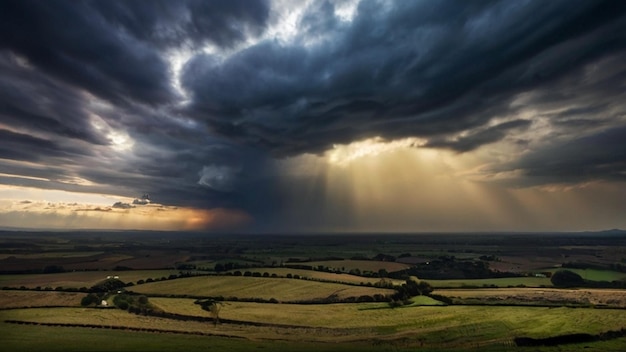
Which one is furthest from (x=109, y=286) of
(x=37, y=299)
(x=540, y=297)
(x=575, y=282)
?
(x=575, y=282)

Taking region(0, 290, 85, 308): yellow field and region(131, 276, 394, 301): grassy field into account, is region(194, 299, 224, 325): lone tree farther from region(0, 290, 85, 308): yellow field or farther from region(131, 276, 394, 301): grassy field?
region(0, 290, 85, 308): yellow field

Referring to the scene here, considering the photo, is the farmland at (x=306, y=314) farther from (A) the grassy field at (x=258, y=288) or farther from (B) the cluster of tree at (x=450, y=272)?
(B) the cluster of tree at (x=450, y=272)

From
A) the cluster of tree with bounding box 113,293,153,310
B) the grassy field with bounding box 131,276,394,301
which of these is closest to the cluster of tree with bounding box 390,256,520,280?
the grassy field with bounding box 131,276,394,301

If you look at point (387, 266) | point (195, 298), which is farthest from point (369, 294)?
point (387, 266)

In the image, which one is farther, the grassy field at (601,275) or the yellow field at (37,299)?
the grassy field at (601,275)

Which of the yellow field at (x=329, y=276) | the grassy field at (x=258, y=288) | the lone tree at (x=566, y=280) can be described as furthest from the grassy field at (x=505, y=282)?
the grassy field at (x=258, y=288)

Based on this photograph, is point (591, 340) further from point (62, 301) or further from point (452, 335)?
point (62, 301)

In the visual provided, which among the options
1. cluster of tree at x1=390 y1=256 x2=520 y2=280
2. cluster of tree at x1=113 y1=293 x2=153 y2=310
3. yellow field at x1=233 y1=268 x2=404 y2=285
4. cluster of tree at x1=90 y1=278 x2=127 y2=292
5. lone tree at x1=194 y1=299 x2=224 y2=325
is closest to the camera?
lone tree at x1=194 y1=299 x2=224 y2=325
